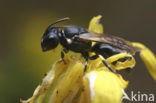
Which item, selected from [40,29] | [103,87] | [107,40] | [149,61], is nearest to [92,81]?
[103,87]

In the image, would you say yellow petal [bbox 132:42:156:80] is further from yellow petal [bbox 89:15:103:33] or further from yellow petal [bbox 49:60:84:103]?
yellow petal [bbox 49:60:84:103]

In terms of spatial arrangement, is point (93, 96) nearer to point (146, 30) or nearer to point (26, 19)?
point (26, 19)

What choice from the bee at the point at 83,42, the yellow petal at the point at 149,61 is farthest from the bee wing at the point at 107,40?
the yellow petal at the point at 149,61

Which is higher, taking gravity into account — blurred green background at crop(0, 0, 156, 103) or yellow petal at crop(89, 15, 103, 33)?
yellow petal at crop(89, 15, 103, 33)

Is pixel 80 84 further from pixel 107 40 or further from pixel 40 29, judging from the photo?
pixel 40 29

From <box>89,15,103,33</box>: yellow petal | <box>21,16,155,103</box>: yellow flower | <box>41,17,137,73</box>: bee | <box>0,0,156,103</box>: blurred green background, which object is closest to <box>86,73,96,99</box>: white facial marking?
<box>21,16,155,103</box>: yellow flower

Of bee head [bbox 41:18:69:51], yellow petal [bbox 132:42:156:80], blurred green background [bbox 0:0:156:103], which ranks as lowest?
blurred green background [bbox 0:0:156:103]

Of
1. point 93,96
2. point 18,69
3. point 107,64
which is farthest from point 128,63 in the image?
point 18,69

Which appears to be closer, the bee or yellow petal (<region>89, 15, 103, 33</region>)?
the bee

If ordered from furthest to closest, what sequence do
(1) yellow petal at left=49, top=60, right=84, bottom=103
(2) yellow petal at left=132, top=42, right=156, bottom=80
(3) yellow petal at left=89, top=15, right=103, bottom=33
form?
(3) yellow petal at left=89, top=15, right=103, bottom=33
(2) yellow petal at left=132, top=42, right=156, bottom=80
(1) yellow petal at left=49, top=60, right=84, bottom=103
